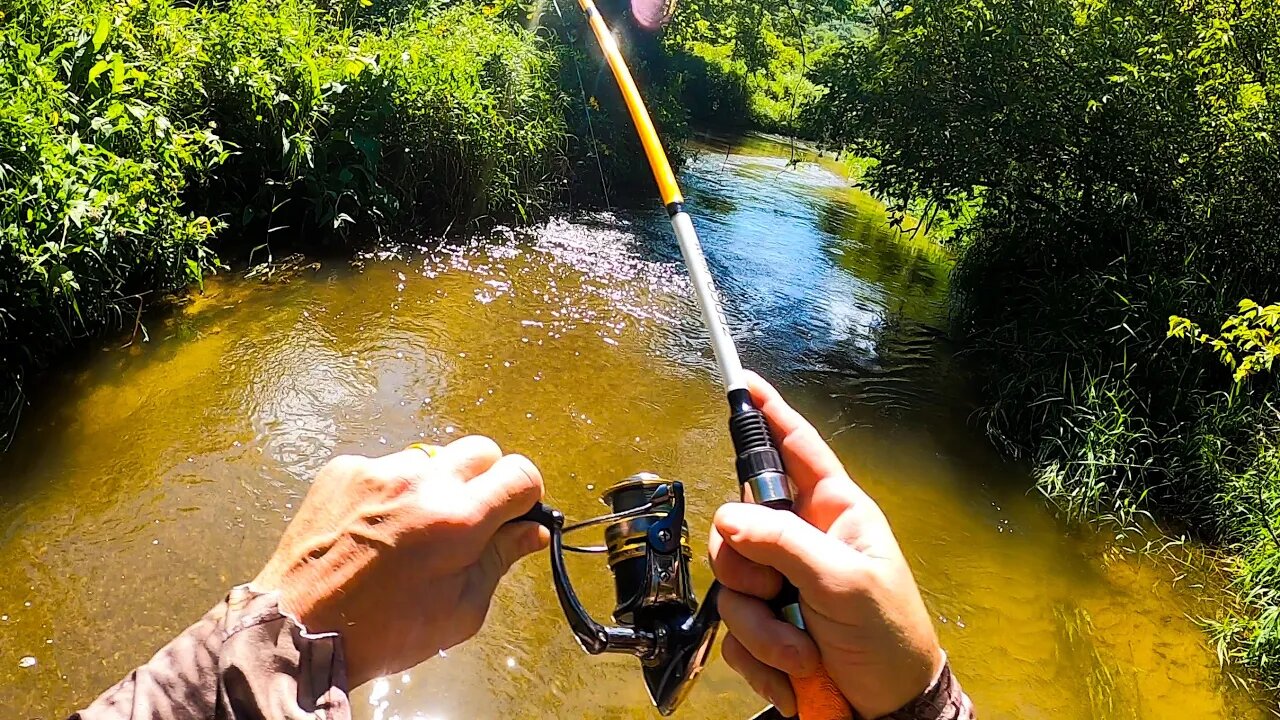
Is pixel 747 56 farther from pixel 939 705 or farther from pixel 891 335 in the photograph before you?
pixel 939 705

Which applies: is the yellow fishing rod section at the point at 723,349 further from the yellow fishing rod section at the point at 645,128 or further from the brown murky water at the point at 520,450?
the brown murky water at the point at 520,450

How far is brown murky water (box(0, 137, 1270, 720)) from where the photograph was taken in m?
3.04

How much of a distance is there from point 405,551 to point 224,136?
17.5ft

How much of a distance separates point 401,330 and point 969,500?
A: 3548mm

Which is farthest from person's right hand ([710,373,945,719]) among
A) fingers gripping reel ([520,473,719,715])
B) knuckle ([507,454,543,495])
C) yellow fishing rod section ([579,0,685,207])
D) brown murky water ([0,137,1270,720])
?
brown murky water ([0,137,1270,720])

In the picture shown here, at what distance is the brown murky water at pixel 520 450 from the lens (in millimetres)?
3039

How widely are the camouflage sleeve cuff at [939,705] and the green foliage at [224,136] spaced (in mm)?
3996

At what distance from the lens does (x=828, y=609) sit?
3.70ft

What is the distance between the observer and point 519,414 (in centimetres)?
461

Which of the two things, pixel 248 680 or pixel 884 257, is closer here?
pixel 248 680

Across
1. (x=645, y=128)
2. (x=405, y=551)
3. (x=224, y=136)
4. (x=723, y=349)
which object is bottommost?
(x=405, y=551)

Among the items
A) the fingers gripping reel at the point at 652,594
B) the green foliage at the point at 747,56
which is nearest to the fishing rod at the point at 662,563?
the fingers gripping reel at the point at 652,594

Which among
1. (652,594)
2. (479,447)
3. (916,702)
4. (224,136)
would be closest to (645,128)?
(479,447)

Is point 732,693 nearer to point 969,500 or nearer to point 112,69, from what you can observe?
point 969,500
